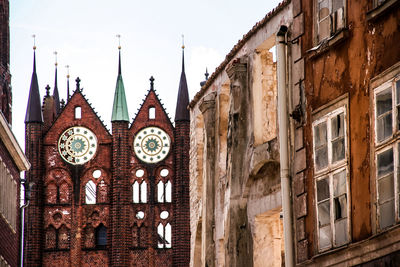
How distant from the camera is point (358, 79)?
15.7 meters

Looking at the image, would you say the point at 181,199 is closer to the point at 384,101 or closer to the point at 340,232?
the point at 340,232

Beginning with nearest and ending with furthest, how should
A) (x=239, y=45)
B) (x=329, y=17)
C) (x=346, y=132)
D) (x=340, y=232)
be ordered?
(x=346, y=132) < (x=340, y=232) < (x=329, y=17) < (x=239, y=45)

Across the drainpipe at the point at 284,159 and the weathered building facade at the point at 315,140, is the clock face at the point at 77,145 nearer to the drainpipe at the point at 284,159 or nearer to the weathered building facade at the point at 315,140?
the weathered building facade at the point at 315,140

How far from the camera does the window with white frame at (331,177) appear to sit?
1593 centimetres

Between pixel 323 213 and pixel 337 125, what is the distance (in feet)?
3.71

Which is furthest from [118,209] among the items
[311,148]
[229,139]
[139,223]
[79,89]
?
[311,148]

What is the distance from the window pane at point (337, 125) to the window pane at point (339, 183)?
1.59 feet

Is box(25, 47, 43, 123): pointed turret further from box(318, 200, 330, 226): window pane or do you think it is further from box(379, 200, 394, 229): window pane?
box(379, 200, 394, 229): window pane

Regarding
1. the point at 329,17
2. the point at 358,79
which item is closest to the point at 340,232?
the point at 358,79

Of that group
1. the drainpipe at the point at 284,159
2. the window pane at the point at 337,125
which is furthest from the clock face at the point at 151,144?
the window pane at the point at 337,125

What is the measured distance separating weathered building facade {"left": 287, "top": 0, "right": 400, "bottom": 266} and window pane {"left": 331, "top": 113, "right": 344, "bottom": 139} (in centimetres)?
1

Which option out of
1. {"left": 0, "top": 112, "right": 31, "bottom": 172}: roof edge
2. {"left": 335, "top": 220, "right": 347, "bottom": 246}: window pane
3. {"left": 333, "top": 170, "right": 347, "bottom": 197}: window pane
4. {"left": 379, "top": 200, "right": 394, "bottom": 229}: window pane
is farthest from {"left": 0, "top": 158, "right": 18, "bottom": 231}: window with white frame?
{"left": 379, "top": 200, "right": 394, "bottom": 229}: window pane

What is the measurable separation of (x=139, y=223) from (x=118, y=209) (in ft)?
4.07

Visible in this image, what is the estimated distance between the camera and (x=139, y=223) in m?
65.2
